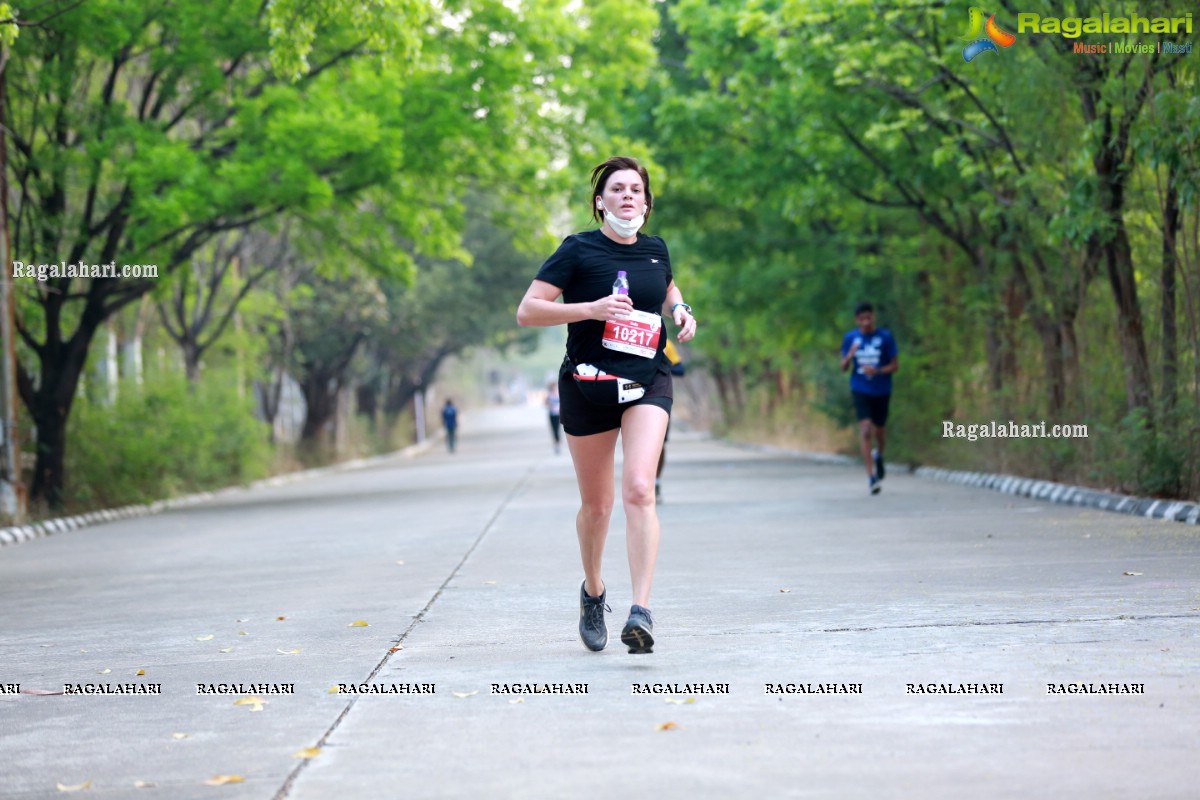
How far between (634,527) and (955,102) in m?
15.5

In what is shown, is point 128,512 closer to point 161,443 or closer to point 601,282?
point 161,443

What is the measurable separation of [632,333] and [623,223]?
0.52 m

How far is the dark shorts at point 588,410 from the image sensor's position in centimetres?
791

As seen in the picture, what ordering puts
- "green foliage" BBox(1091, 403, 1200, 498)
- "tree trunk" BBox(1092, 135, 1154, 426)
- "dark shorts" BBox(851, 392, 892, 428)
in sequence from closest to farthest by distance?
1. "green foliage" BBox(1091, 403, 1200, 498)
2. "tree trunk" BBox(1092, 135, 1154, 426)
3. "dark shorts" BBox(851, 392, 892, 428)

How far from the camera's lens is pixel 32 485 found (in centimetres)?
2405

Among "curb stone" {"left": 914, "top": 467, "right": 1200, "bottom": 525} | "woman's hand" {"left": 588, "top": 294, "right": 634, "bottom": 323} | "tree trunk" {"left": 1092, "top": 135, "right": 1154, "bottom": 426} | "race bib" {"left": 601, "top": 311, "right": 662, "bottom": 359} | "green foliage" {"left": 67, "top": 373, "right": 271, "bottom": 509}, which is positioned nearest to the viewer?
"woman's hand" {"left": 588, "top": 294, "right": 634, "bottom": 323}

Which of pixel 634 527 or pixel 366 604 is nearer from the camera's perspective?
pixel 634 527

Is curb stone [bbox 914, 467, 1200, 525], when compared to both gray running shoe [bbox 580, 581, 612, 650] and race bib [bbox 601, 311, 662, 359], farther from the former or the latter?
race bib [bbox 601, 311, 662, 359]

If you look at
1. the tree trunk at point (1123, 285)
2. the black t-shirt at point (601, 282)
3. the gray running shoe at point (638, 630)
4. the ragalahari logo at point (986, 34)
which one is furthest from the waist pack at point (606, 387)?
the ragalahari logo at point (986, 34)

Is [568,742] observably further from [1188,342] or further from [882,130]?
[882,130]

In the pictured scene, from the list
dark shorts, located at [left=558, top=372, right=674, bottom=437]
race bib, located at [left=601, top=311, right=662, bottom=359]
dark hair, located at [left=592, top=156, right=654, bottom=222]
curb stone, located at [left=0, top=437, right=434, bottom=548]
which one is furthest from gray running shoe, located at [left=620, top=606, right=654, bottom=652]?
curb stone, located at [left=0, top=437, right=434, bottom=548]

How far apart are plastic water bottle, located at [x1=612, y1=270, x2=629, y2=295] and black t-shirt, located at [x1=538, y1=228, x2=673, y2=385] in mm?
46

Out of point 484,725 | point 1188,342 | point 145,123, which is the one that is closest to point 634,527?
point 484,725

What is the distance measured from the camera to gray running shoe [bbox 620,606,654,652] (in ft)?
25.2
